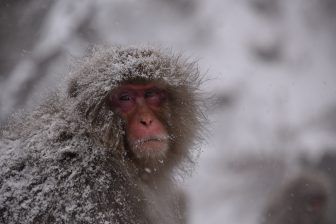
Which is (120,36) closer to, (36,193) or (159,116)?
(159,116)

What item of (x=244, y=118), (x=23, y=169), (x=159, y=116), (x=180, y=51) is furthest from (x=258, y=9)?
(x=23, y=169)

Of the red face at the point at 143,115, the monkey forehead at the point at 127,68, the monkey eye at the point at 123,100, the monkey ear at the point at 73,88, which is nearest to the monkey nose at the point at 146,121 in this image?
the red face at the point at 143,115

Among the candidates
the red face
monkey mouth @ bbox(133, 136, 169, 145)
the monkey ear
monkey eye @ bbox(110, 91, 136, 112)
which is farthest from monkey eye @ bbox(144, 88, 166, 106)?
the monkey ear

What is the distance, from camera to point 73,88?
11.1 ft

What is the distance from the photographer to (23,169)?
2.81 m

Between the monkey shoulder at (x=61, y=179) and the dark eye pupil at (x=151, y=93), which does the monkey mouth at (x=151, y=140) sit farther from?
the dark eye pupil at (x=151, y=93)

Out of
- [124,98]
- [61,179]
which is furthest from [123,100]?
[61,179]

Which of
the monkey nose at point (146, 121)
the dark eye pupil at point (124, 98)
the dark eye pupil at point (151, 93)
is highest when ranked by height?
the dark eye pupil at point (151, 93)

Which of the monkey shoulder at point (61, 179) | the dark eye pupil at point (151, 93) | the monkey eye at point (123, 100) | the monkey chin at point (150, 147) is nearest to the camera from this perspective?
the monkey shoulder at point (61, 179)

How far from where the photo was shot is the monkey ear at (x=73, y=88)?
3338 mm

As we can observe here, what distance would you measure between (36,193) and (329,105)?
7228mm

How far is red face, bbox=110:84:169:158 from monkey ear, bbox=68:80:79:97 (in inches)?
8.6

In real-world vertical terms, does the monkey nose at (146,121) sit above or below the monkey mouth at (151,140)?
above

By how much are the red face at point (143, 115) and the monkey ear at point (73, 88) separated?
22cm
